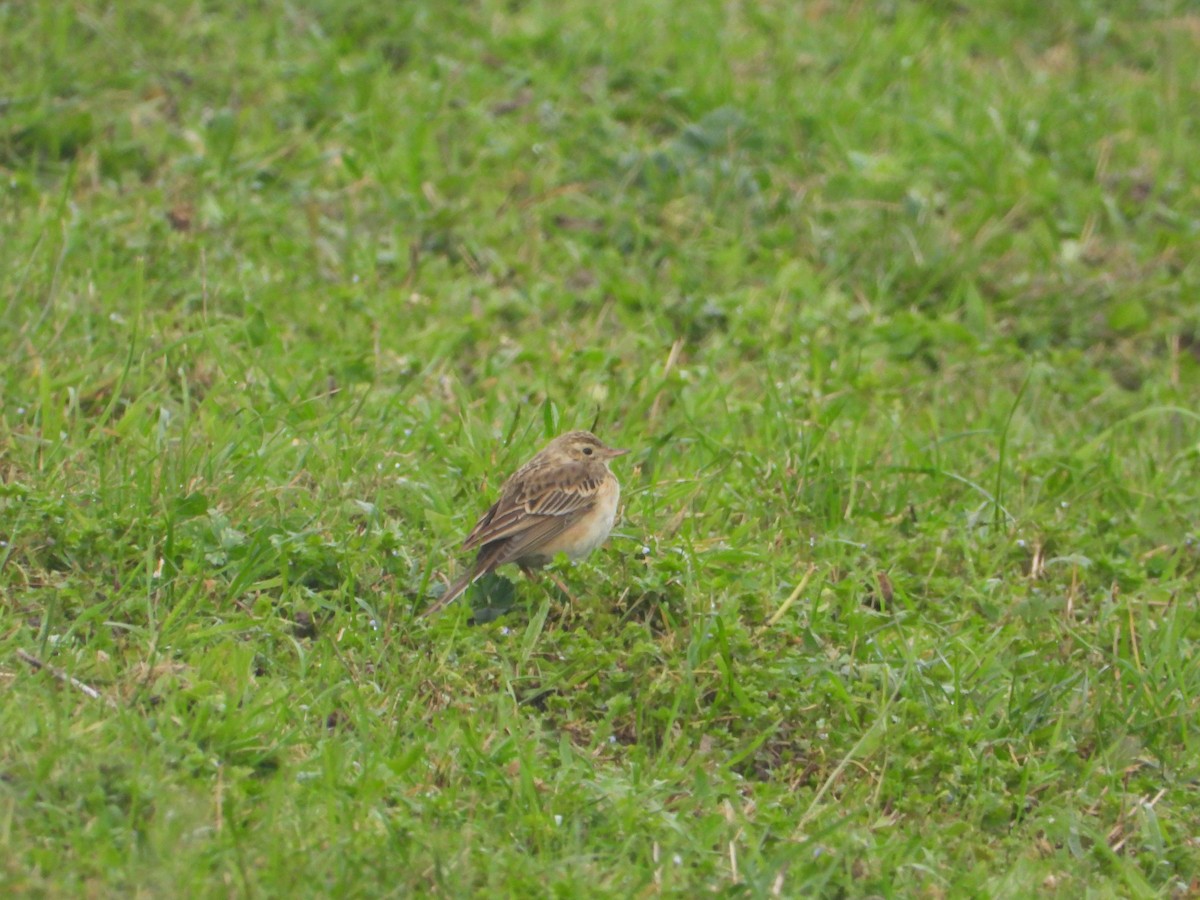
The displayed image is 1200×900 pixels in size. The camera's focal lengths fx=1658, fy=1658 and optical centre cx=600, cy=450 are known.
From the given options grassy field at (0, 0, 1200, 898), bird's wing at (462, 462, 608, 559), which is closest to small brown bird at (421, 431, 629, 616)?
bird's wing at (462, 462, 608, 559)

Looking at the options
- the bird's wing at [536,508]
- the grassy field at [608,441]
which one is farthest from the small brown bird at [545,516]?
the grassy field at [608,441]

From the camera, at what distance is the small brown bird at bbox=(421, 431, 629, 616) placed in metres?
6.70

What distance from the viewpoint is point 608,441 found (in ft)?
26.9

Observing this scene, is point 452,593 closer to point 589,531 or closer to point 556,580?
point 556,580

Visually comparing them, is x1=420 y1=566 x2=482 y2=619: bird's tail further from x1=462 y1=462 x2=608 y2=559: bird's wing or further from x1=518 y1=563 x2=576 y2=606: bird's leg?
x1=518 y1=563 x2=576 y2=606: bird's leg

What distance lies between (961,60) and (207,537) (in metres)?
8.12

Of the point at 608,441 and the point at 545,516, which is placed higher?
the point at 545,516

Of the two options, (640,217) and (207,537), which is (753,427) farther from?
(207,537)

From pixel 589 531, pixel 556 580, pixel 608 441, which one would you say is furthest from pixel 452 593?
pixel 608 441

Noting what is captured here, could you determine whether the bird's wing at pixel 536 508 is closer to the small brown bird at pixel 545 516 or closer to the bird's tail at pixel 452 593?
the small brown bird at pixel 545 516

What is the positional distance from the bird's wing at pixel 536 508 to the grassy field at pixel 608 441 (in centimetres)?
22

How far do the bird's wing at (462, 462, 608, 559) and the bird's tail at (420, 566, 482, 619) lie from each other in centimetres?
15

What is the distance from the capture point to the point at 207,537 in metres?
6.56

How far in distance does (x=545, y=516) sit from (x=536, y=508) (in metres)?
0.05
